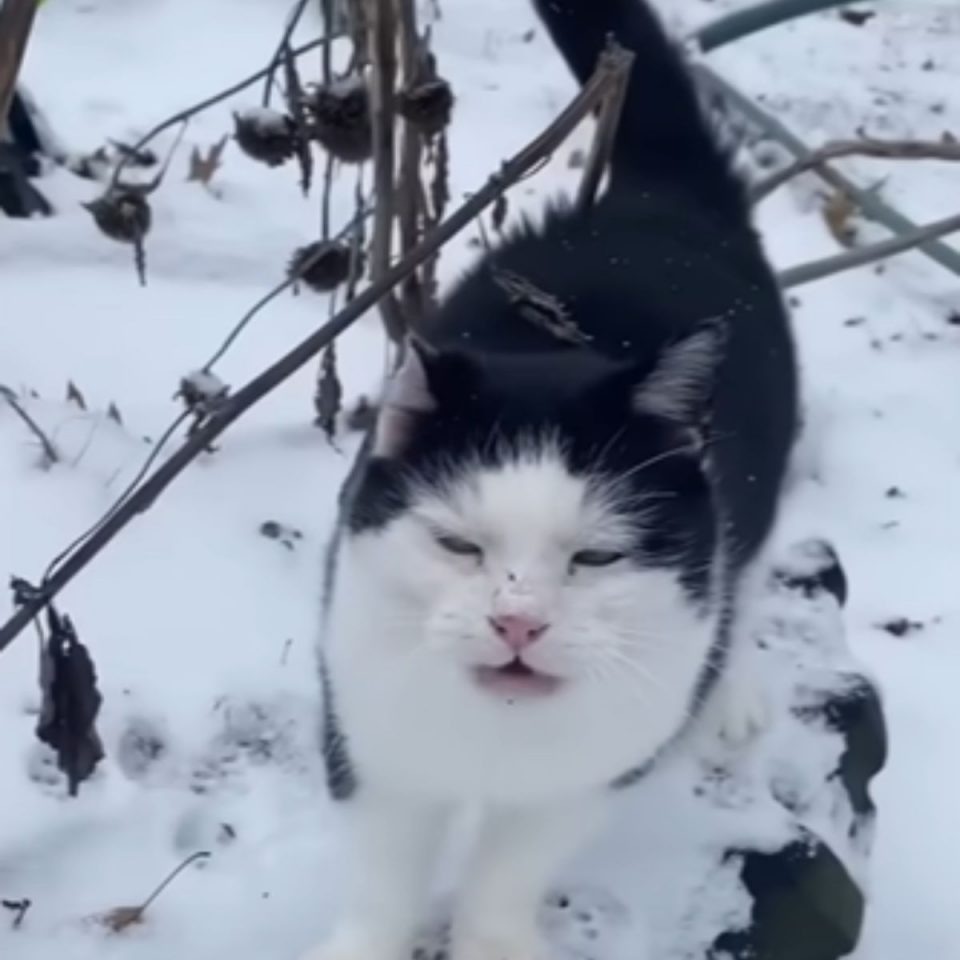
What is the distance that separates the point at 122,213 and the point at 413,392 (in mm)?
590

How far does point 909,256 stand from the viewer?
10.7 feet

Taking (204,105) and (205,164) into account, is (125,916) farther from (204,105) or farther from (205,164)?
(205,164)

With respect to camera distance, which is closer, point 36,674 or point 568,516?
point 568,516

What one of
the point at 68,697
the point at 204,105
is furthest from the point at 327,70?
the point at 68,697

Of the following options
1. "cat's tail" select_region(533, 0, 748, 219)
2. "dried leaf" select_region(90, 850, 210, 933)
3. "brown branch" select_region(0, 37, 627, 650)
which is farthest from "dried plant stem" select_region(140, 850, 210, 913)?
"cat's tail" select_region(533, 0, 748, 219)

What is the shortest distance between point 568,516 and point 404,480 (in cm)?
15

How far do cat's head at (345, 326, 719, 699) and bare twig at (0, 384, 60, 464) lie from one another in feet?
2.62

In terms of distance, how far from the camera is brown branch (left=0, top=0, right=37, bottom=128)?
128 centimetres

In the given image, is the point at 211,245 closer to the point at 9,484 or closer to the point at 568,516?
the point at 9,484

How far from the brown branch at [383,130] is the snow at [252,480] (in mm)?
342

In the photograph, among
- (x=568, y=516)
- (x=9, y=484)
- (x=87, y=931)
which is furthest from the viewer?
(x=9, y=484)

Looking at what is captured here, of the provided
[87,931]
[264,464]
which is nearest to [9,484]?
[264,464]

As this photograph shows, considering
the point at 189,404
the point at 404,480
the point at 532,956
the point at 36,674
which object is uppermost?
the point at 404,480

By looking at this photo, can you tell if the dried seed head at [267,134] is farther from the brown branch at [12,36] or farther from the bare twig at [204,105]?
the brown branch at [12,36]
